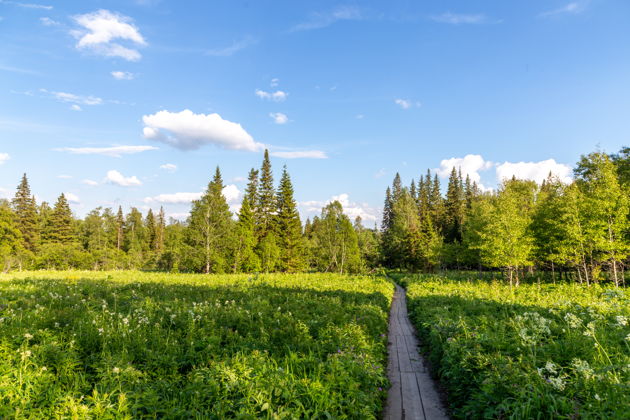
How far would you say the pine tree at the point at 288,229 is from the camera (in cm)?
4578

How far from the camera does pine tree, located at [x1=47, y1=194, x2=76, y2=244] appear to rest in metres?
56.8

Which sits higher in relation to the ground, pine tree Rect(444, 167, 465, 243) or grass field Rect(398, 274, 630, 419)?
pine tree Rect(444, 167, 465, 243)

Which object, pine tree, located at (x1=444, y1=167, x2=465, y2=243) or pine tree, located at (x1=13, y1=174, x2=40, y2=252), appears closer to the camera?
pine tree, located at (x1=13, y1=174, x2=40, y2=252)

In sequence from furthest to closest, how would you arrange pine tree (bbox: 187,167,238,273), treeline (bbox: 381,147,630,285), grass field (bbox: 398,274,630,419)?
pine tree (bbox: 187,167,238,273) → treeline (bbox: 381,147,630,285) → grass field (bbox: 398,274,630,419)

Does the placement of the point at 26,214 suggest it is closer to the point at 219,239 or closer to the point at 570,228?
the point at 219,239

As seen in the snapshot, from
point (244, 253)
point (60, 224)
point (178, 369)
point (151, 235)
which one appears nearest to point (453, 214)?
point (244, 253)

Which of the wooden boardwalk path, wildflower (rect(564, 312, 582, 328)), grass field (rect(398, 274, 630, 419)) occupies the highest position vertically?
wildflower (rect(564, 312, 582, 328))

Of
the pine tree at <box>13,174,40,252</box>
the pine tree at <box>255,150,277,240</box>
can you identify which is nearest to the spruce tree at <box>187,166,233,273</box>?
the pine tree at <box>255,150,277,240</box>

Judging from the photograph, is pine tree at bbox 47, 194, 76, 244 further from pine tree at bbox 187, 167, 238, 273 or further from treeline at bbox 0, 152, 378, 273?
pine tree at bbox 187, 167, 238, 273

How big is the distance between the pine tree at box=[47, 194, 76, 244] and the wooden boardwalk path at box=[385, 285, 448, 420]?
68.3 meters

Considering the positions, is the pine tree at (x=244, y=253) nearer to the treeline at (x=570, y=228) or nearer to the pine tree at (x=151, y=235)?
the treeline at (x=570, y=228)

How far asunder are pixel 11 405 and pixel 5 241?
198ft

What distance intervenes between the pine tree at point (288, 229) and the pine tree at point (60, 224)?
140 feet

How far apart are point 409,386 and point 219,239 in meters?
32.7
